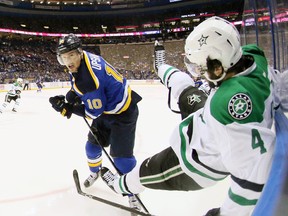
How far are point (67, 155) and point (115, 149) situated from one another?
159 cm

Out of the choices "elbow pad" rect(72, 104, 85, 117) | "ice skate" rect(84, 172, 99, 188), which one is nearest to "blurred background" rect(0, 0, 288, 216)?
"ice skate" rect(84, 172, 99, 188)

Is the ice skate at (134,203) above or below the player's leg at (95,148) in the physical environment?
below

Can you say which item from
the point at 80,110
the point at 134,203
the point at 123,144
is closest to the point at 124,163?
the point at 123,144

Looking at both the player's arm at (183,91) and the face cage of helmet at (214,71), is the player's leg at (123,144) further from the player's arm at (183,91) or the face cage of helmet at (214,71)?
the face cage of helmet at (214,71)

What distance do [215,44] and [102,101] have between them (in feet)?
3.69

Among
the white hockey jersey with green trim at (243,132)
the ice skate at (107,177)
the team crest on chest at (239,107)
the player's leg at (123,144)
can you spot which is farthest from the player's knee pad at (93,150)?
the team crest on chest at (239,107)

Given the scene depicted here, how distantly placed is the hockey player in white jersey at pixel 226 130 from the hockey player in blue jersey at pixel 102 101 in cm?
71

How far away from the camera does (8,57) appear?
22.8m

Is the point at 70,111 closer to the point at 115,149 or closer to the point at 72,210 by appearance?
the point at 115,149

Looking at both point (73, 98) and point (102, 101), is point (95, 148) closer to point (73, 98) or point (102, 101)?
point (73, 98)

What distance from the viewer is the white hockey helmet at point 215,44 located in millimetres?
1108

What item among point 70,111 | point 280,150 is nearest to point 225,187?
point 70,111

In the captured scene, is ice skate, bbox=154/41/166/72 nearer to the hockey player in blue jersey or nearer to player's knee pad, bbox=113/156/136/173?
the hockey player in blue jersey

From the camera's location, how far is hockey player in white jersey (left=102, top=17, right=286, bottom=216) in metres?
0.95
